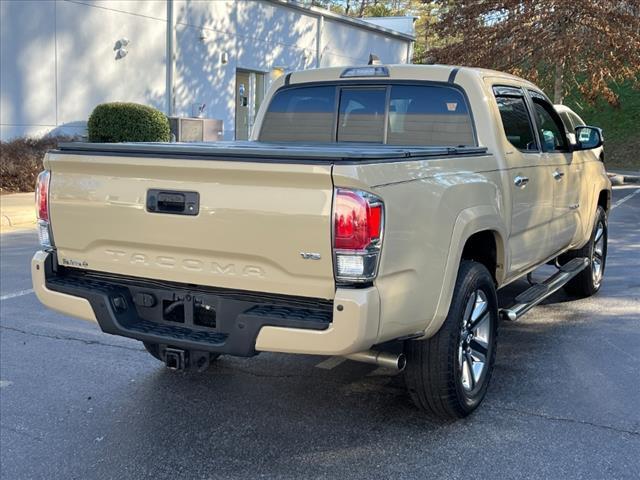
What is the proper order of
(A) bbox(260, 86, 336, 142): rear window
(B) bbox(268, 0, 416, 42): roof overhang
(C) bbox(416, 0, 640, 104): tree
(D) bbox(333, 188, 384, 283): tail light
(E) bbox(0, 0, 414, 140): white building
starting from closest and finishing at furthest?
(D) bbox(333, 188, 384, 283): tail light → (A) bbox(260, 86, 336, 142): rear window → (E) bbox(0, 0, 414, 140): white building → (C) bbox(416, 0, 640, 104): tree → (B) bbox(268, 0, 416, 42): roof overhang

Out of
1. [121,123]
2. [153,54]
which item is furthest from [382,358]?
[153,54]

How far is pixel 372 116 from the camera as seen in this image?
5.11m

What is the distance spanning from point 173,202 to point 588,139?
4.01 metres

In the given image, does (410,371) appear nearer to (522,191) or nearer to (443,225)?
(443,225)

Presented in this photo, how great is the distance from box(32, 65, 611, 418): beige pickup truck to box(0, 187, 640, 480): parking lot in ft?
1.04

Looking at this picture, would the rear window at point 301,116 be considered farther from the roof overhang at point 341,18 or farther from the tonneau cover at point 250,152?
the roof overhang at point 341,18

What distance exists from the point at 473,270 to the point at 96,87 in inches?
551

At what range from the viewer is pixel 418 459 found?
3541mm

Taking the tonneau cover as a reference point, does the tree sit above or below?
above

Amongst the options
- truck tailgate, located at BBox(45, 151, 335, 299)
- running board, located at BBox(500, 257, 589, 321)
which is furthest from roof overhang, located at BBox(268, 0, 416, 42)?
truck tailgate, located at BBox(45, 151, 335, 299)

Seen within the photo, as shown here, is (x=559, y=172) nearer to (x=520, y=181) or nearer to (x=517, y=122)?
(x=517, y=122)

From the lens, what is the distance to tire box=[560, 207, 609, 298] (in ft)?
21.3

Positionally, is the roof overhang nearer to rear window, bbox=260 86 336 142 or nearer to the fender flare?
rear window, bbox=260 86 336 142

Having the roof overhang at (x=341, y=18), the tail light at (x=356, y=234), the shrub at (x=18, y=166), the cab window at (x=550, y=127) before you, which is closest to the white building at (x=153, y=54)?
the roof overhang at (x=341, y=18)
